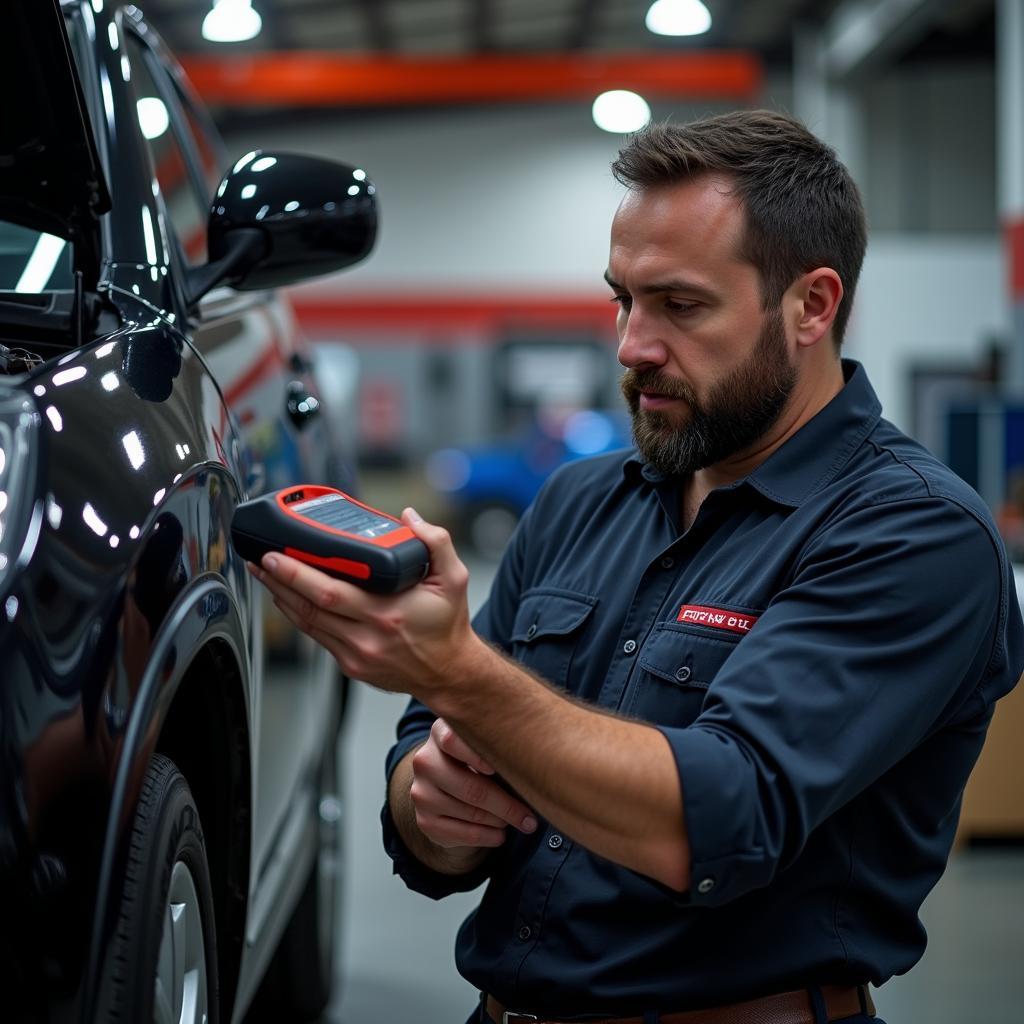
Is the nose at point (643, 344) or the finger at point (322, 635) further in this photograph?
the nose at point (643, 344)

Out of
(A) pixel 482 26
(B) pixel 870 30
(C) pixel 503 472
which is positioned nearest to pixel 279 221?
(C) pixel 503 472

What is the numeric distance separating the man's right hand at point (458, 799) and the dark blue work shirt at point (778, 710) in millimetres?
90

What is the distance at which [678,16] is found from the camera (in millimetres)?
9898

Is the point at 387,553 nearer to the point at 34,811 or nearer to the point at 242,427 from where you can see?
the point at 34,811

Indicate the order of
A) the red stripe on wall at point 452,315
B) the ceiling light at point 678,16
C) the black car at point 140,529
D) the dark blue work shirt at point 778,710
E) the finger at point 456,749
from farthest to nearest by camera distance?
the red stripe on wall at point 452,315
the ceiling light at point 678,16
the finger at point 456,749
the dark blue work shirt at point 778,710
the black car at point 140,529

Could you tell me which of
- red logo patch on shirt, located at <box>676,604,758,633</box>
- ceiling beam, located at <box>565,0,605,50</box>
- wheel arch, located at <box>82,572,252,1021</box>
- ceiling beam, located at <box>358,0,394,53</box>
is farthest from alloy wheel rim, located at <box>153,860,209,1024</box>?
ceiling beam, located at <box>565,0,605,50</box>

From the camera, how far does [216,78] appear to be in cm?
1328

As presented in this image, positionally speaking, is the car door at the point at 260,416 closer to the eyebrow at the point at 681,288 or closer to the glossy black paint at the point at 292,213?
the glossy black paint at the point at 292,213

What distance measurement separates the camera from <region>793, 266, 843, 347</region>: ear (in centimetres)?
152

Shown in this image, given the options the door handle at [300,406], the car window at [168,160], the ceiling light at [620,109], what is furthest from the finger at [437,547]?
the ceiling light at [620,109]

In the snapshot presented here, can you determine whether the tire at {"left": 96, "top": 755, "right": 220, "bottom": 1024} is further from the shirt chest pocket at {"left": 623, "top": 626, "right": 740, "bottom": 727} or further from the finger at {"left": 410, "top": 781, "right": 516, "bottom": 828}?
the shirt chest pocket at {"left": 623, "top": 626, "right": 740, "bottom": 727}

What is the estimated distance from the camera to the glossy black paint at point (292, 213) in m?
1.80

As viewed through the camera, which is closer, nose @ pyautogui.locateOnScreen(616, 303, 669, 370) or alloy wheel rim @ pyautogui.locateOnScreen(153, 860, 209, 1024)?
alloy wheel rim @ pyautogui.locateOnScreen(153, 860, 209, 1024)

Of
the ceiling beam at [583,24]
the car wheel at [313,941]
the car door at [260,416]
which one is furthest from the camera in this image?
the ceiling beam at [583,24]
